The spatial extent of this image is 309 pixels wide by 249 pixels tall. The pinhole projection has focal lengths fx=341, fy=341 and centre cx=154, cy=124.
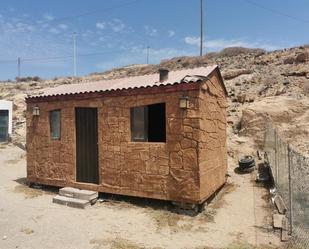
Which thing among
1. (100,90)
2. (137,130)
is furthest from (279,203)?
(100,90)

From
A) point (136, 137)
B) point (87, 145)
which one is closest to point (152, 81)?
point (136, 137)

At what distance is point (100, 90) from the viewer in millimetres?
10008

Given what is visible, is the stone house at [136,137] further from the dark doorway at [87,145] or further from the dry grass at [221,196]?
the dry grass at [221,196]

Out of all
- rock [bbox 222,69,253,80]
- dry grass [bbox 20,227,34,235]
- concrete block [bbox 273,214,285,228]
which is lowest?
dry grass [bbox 20,227,34,235]

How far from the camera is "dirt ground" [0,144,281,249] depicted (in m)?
6.74

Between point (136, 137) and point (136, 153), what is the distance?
1.54ft

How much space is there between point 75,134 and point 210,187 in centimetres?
Answer: 446

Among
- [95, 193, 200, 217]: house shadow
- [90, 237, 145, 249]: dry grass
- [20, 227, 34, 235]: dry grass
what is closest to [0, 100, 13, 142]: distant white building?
[95, 193, 200, 217]: house shadow

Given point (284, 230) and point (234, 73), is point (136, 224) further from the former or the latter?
point (234, 73)

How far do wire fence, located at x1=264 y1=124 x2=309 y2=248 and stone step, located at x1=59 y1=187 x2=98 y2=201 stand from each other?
5.18 metres

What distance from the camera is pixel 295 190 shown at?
27.4 feet

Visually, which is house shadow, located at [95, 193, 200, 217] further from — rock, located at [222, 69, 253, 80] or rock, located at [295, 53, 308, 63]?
rock, located at [295, 53, 308, 63]

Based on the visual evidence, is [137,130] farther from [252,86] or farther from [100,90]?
[252,86]

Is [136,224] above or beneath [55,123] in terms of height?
beneath
